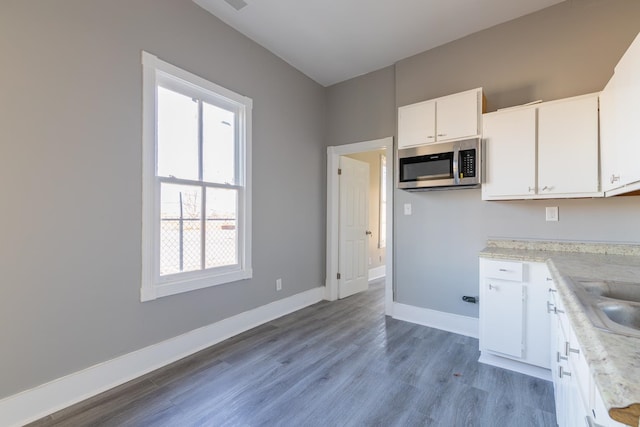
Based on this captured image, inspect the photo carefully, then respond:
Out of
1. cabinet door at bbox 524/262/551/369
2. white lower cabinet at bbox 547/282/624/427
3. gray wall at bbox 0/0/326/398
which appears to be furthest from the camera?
cabinet door at bbox 524/262/551/369

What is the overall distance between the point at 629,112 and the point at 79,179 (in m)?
3.37

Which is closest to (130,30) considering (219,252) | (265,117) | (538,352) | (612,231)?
(265,117)

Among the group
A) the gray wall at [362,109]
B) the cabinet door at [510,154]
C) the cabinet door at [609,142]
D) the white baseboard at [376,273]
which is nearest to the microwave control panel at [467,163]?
the cabinet door at [510,154]

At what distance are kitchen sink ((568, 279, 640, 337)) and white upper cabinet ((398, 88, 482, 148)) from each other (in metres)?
1.62

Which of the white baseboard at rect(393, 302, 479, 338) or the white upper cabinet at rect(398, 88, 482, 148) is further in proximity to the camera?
the white baseboard at rect(393, 302, 479, 338)

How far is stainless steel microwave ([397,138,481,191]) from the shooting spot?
8.39ft

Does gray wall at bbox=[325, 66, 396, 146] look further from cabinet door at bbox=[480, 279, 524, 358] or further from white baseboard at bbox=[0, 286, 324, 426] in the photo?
white baseboard at bbox=[0, 286, 324, 426]

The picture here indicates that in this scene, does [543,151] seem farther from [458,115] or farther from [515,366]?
[515,366]

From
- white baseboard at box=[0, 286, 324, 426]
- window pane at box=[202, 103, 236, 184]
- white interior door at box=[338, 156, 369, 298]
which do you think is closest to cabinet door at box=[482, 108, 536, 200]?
white interior door at box=[338, 156, 369, 298]

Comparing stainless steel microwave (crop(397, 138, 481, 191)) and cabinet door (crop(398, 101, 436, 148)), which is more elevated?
cabinet door (crop(398, 101, 436, 148))

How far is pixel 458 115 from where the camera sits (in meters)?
2.67

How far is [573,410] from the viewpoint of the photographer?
A: 1.06m

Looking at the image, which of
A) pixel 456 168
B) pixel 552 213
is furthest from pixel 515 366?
pixel 456 168

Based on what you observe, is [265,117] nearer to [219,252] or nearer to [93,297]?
[219,252]
